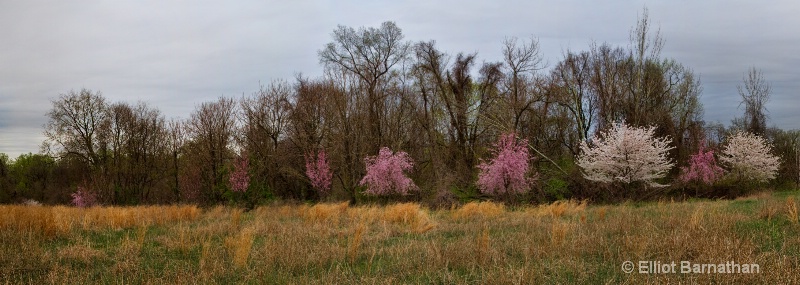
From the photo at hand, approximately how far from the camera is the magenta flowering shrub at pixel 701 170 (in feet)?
93.5

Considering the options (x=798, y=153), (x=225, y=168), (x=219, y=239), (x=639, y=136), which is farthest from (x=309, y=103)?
(x=798, y=153)

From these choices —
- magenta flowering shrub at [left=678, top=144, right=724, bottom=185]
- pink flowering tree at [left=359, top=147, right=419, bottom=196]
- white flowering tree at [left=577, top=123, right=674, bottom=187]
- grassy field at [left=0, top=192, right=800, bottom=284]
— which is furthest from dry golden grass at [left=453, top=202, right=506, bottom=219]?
magenta flowering shrub at [left=678, top=144, right=724, bottom=185]

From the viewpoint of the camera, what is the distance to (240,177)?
2908cm

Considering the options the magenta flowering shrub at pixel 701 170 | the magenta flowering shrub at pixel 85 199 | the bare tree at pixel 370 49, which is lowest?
the magenta flowering shrub at pixel 85 199

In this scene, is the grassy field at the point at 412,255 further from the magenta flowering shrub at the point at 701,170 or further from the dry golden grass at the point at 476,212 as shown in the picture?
the magenta flowering shrub at the point at 701,170

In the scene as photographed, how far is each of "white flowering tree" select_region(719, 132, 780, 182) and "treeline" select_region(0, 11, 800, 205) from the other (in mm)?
1915

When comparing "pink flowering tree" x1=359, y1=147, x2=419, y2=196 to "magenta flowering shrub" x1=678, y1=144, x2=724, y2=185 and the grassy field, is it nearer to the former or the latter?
the grassy field

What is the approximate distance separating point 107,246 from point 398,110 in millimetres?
26580

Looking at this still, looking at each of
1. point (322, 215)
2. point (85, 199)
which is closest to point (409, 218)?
point (322, 215)

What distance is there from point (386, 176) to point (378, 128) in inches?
202

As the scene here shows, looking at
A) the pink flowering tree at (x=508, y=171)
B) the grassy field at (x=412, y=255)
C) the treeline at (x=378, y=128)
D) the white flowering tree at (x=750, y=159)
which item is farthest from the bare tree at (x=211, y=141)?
the white flowering tree at (x=750, y=159)

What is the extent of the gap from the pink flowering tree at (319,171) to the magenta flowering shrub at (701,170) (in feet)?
69.7

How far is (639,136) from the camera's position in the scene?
23734mm

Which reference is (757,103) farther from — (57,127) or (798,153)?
(57,127)
